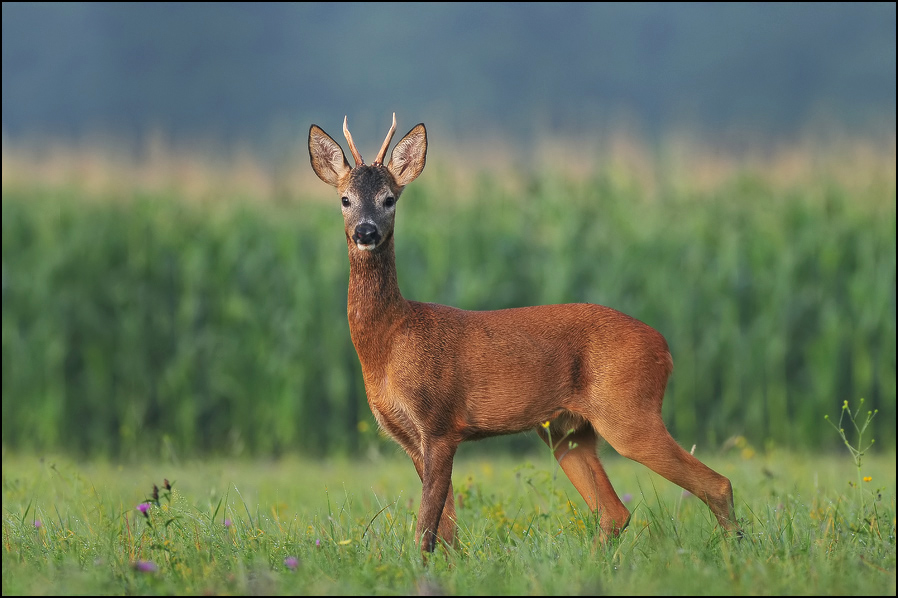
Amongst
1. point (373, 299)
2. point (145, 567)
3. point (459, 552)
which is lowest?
point (459, 552)

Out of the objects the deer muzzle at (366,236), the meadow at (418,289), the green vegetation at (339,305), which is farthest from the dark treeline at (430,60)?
the deer muzzle at (366,236)

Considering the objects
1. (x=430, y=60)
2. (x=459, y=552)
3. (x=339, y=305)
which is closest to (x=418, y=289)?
(x=339, y=305)

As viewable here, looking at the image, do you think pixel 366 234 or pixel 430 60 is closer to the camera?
pixel 366 234

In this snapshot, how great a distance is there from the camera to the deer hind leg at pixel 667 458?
562 centimetres

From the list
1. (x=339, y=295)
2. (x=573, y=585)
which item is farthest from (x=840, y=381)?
(x=573, y=585)

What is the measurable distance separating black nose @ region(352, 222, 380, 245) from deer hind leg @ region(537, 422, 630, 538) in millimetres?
1467

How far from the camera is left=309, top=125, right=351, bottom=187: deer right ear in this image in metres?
5.89

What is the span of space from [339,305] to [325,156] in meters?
6.46

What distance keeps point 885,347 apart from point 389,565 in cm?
880

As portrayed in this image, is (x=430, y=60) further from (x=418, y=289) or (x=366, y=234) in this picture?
(x=366, y=234)

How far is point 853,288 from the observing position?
1233 cm

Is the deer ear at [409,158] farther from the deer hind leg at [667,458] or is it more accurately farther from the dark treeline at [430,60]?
the dark treeline at [430,60]

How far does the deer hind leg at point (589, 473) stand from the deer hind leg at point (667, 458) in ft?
1.16

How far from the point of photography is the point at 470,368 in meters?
5.68
